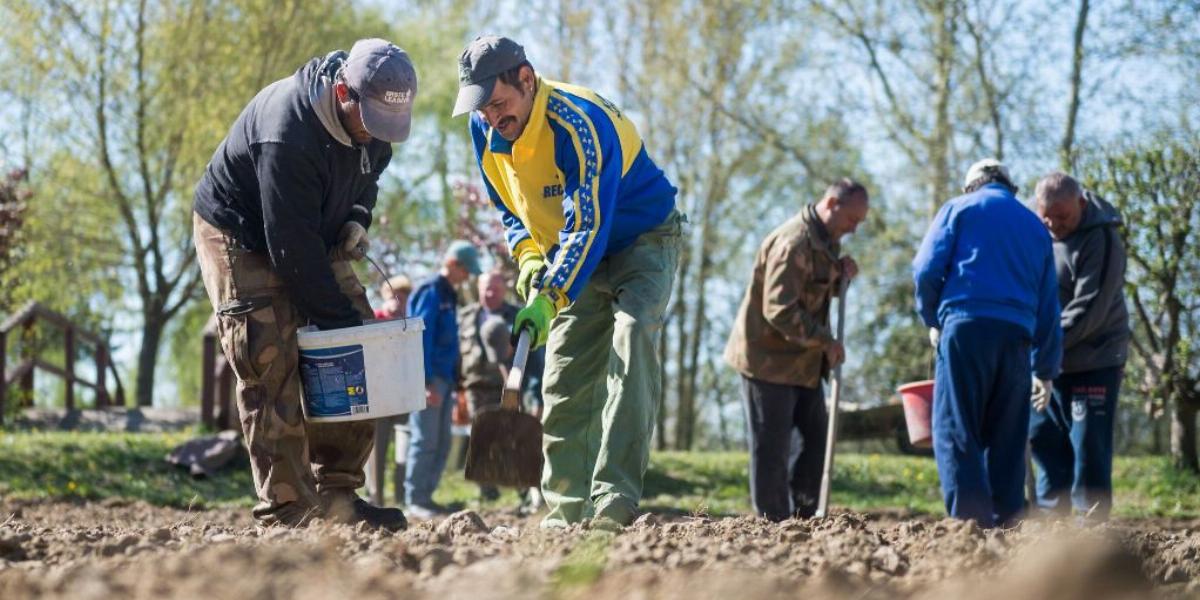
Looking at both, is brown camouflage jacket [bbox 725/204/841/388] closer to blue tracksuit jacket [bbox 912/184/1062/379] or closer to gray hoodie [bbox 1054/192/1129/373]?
blue tracksuit jacket [bbox 912/184/1062/379]

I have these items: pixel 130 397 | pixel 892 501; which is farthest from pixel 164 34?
pixel 130 397

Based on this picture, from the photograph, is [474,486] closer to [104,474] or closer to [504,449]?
[104,474]

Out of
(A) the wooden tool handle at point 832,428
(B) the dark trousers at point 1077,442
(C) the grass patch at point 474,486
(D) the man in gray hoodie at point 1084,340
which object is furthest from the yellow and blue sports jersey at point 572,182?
(C) the grass patch at point 474,486

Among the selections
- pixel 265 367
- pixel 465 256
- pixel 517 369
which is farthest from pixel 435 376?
pixel 517 369

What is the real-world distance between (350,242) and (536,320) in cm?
81

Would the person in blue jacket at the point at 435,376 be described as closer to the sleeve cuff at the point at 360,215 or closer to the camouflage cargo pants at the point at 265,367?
the sleeve cuff at the point at 360,215

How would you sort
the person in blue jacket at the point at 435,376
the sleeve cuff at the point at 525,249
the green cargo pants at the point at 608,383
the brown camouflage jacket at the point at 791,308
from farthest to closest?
the person in blue jacket at the point at 435,376
the brown camouflage jacket at the point at 791,308
the sleeve cuff at the point at 525,249
the green cargo pants at the point at 608,383

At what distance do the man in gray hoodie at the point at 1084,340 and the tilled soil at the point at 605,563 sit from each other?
3019mm

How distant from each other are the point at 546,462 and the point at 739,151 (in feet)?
52.0

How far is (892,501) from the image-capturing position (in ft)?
37.6

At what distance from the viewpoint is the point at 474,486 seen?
41.1 ft

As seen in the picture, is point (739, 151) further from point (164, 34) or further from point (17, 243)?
point (17, 243)

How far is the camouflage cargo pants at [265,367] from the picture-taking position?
5121mm

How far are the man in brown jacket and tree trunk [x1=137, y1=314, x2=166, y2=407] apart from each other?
13297 mm
